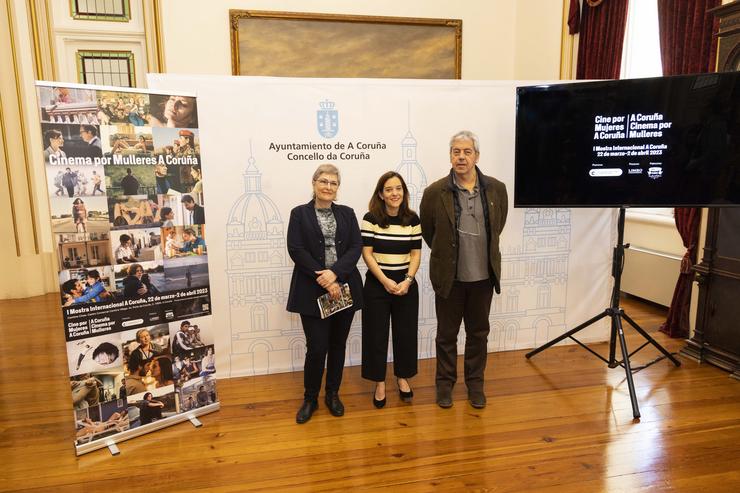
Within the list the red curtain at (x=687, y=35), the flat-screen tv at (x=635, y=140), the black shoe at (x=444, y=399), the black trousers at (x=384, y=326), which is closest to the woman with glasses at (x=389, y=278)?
the black trousers at (x=384, y=326)

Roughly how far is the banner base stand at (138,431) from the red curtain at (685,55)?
Result: 3650 millimetres

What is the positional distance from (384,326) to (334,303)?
0.37m

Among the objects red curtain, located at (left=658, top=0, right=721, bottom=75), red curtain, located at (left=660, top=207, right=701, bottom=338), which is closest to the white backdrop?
red curtain, located at (left=660, top=207, right=701, bottom=338)

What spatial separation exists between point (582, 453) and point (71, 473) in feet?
8.35

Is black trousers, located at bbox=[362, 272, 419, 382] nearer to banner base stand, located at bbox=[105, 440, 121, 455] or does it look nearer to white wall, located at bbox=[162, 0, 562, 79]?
banner base stand, located at bbox=[105, 440, 121, 455]

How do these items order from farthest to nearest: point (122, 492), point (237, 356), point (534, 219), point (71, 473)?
point (534, 219) → point (237, 356) → point (71, 473) → point (122, 492)

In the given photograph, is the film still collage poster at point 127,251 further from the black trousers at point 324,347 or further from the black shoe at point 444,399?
the black shoe at point 444,399

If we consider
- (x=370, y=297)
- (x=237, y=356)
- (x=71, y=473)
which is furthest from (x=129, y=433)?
(x=370, y=297)

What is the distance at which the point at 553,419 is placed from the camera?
10.0 ft

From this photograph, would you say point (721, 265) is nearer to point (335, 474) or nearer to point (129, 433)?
point (335, 474)

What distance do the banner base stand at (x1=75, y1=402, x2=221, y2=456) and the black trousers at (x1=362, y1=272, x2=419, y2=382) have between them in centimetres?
98

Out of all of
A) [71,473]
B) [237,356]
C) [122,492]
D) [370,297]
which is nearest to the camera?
[122,492]

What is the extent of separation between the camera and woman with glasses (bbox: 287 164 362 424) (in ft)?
9.69

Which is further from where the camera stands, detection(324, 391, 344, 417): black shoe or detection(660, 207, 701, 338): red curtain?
detection(660, 207, 701, 338): red curtain
